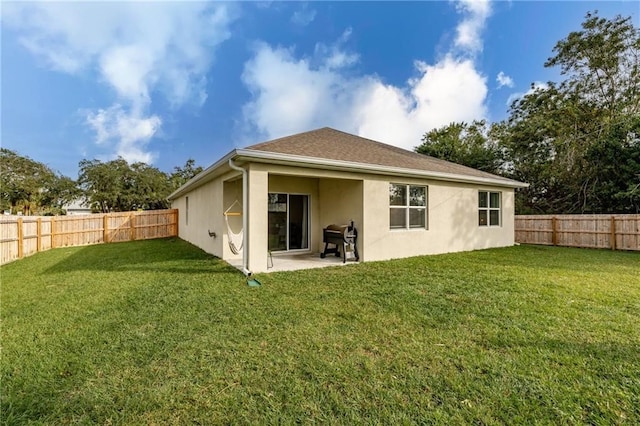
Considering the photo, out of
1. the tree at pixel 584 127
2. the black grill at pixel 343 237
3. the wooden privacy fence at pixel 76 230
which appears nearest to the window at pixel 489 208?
the black grill at pixel 343 237

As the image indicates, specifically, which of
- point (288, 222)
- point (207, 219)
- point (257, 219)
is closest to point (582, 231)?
point (288, 222)

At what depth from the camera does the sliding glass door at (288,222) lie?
9352 millimetres

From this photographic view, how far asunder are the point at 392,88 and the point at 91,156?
84.8 feet

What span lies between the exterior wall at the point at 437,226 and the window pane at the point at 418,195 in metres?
0.16

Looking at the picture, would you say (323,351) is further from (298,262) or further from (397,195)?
(397,195)

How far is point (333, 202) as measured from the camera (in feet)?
→ 30.6

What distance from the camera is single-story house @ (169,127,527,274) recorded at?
6781 millimetres

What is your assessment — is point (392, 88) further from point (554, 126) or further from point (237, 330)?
point (237, 330)

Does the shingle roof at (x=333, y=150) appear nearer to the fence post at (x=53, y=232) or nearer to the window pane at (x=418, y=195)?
the window pane at (x=418, y=195)

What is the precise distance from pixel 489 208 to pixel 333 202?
6.43 metres

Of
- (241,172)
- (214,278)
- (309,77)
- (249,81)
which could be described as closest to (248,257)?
(214,278)

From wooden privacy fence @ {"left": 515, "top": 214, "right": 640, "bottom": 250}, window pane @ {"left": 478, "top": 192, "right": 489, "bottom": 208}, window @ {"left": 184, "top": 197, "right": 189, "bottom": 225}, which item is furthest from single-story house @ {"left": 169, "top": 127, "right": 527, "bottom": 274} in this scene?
wooden privacy fence @ {"left": 515, "top": 214, "right": 640, "bottom": 250}

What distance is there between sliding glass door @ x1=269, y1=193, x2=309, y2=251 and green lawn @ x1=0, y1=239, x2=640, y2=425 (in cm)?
327

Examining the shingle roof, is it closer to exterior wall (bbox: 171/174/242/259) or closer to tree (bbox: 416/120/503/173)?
exterior wall (bbox: 171/174/242/259)
